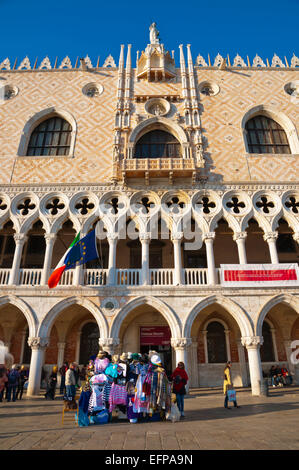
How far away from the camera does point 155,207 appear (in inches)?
537

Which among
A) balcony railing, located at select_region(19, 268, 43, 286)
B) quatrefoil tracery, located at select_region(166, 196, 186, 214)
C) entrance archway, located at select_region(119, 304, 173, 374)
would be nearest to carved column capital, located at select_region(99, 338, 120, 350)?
entrance archway, located at select_region(119, 304, 173, 374)

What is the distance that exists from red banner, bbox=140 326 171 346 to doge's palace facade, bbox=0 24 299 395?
0.06 metres

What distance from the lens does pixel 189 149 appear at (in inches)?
582

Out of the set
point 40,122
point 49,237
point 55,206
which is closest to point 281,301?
point 49,237

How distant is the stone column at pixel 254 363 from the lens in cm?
1073

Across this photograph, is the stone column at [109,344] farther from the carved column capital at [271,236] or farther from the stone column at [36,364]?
the carved column capital at [271,236]

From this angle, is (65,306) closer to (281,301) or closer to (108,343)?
(108,343)

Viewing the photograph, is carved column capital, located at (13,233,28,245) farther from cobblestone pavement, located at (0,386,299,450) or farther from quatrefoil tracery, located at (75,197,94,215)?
cobblestone pavement, located at (0,386,299,450)

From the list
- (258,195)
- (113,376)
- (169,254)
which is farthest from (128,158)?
(113,376)

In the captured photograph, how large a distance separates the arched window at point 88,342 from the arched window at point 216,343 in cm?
536

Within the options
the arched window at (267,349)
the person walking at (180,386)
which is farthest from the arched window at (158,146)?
the person walking at (180,386)

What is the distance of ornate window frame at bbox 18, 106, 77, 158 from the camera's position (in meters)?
15.4
